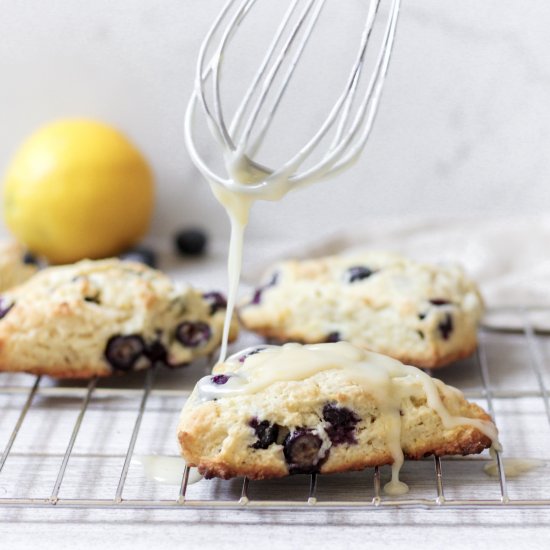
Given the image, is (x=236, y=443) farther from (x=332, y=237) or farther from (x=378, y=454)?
(x=332, y=237)

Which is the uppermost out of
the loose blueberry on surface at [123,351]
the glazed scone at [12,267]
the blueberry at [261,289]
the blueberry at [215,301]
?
the glazed scone at [12,267]

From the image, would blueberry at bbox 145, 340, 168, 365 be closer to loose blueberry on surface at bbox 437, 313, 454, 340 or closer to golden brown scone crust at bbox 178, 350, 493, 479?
golden brown scone crust at bbox 178, 350, 493, 479

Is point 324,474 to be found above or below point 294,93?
below

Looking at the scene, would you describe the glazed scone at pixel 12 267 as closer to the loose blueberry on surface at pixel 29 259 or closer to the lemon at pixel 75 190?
the loose blueberry on surface at pixel 29 259

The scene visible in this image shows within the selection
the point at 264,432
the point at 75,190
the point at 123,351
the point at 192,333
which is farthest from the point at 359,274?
the point at 75,190

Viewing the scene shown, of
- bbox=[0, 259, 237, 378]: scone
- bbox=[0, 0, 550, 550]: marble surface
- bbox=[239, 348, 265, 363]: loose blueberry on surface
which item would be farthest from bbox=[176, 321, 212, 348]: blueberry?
bbox=[0, 0, 550, 550]: marble surface

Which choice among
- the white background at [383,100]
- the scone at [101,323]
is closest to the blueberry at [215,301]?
the scone at [101,323]

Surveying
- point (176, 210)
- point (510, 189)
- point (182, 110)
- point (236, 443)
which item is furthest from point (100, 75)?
point (236, 443)
